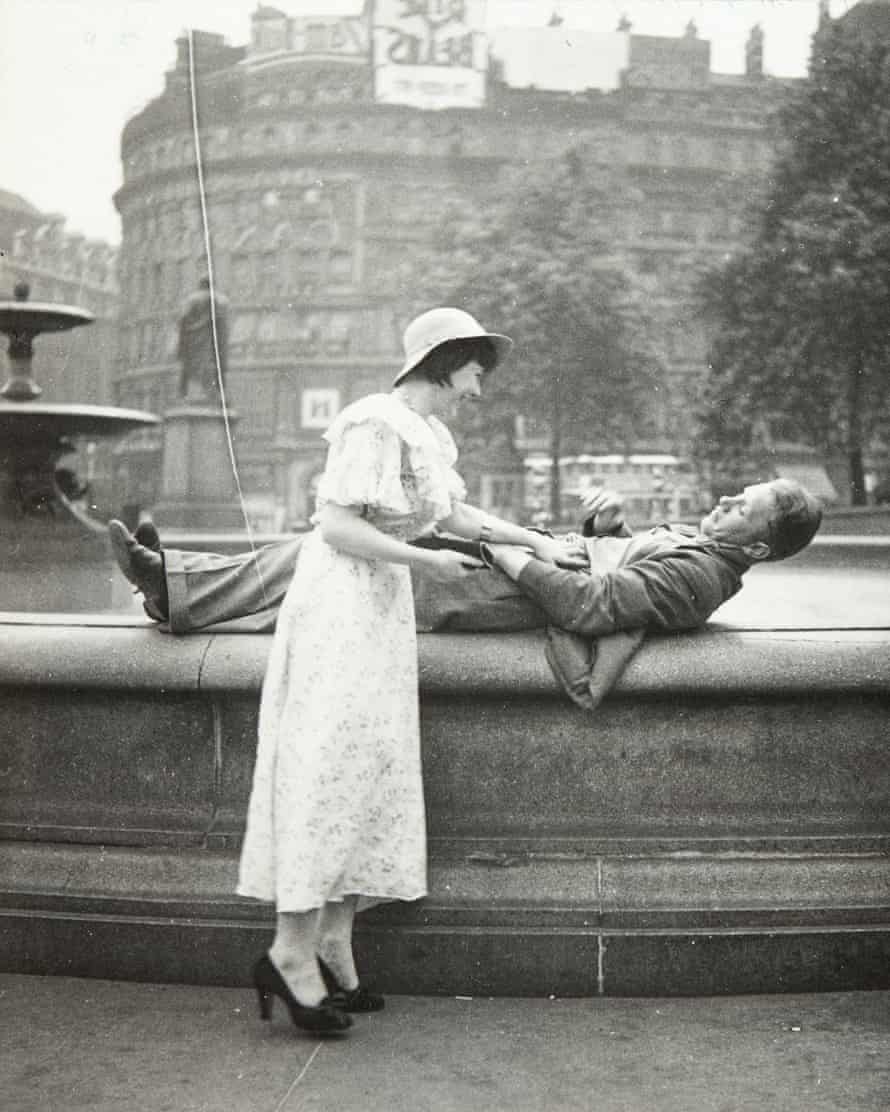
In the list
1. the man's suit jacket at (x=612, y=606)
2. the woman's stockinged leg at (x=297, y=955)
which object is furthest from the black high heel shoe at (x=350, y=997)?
the man's suit jacket at (x=612, y=606)

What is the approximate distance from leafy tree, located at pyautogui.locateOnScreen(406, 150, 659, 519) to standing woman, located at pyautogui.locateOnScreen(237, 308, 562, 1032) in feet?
3.86

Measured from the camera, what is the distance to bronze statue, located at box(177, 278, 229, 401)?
16.1ft

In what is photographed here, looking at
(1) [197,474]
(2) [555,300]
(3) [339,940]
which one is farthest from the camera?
(1) [197,474]

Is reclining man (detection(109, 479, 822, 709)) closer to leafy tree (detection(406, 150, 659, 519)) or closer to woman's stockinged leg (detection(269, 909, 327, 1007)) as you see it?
leafy tree (detection(406, 150, 659, 519))

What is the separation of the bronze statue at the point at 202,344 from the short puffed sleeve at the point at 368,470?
1.51 m

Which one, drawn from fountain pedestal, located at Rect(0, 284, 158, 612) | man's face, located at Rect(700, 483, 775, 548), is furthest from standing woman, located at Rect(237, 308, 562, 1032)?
fountain pedestal, located at Rect(0, 284, 158, 612)

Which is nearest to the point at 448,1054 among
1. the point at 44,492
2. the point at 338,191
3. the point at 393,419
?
the point at 393,419

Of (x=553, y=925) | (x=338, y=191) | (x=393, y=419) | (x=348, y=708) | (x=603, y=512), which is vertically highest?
(x=338, y=191)

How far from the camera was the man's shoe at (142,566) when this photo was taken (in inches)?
157

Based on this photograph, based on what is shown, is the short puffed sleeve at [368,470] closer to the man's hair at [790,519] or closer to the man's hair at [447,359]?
the man's hair at [447,359]

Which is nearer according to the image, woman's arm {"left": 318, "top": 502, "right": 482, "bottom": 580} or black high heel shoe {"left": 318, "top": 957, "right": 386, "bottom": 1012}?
woman's arm {"left": 318, "top": 502, "right": 482, "bottom": 580}

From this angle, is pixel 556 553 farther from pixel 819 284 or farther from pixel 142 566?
pixel 819 284

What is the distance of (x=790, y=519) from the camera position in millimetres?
4047

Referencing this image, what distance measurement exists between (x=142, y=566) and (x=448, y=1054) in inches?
60.6
